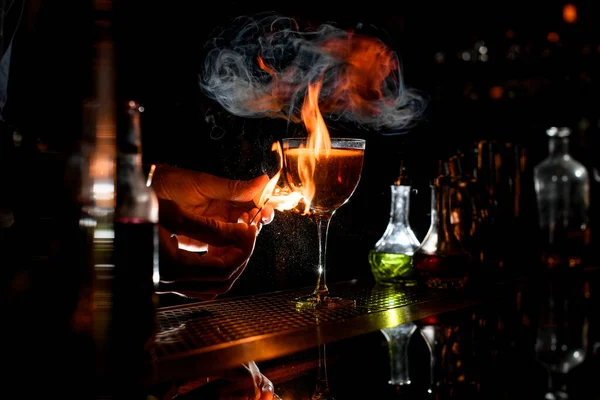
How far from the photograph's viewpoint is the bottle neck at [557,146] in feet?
9.44

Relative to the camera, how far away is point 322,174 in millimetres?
1316

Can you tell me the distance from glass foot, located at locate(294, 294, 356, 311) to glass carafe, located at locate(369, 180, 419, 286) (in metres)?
0.33

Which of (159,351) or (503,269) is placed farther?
(503,269)

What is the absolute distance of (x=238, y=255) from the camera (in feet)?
3.94

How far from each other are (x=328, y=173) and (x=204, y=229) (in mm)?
361

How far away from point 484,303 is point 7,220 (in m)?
1.26

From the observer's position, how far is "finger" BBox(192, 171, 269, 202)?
1.39 metres

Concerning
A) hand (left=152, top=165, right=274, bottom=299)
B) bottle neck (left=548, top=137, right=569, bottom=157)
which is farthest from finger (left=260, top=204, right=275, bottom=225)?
bottle neck (left=548, top=137, right=569, bottom=157)

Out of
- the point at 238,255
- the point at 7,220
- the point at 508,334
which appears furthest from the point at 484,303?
the point at 7,220

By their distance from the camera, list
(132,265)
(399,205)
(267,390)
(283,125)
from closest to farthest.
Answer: (267,390)
(132,265)
(399,205)
(283,125)

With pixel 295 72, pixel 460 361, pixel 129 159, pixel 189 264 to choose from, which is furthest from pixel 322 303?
pixel 295 72

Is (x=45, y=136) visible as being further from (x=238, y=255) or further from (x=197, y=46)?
(x=238, y=255)

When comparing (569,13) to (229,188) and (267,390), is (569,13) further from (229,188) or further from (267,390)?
(267,390)

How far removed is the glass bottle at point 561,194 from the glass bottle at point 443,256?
4.18ft
